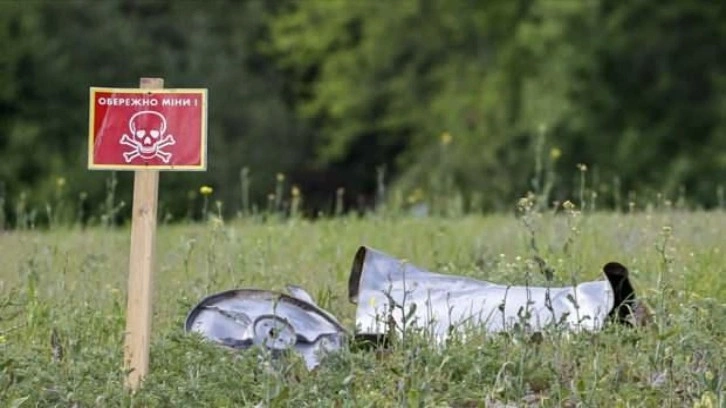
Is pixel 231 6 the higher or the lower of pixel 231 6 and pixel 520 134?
the higher

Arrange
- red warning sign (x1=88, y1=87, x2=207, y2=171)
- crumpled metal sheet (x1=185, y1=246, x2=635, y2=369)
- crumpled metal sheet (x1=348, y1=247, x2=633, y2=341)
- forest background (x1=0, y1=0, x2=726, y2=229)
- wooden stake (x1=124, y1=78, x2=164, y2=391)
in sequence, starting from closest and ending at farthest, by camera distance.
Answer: wooden stake (x1=124, y1=78, x2=164, y2=391)
red warning sign (x1=88, y1=87, x2=207, y2=171)
crumpled metal sheet (x1=185, y1=246, x2=635, y2=369)
crumpled metal sheet (x1=348, y1=247, x2=633, y2=341)
forest background (x1=0, y1=0, x2=726, y2=229)

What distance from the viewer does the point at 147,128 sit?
5.83m

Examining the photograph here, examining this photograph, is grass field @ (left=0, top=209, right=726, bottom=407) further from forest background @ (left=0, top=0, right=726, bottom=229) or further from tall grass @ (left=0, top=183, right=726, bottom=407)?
forest background @ (left=0, top=0, right=726, bottom=229)

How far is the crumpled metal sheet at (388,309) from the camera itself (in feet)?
20.1

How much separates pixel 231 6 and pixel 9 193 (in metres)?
8.21

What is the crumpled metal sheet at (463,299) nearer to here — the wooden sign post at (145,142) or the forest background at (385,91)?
the wooden sign post at (145,142)

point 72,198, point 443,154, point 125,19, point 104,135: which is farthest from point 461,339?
point 125,19

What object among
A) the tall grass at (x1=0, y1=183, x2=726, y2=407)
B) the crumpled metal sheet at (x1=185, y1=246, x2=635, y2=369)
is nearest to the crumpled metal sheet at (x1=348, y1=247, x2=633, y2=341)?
the crumpled metal sheet at (x1=185, y1=246, x2=635, y2=369)

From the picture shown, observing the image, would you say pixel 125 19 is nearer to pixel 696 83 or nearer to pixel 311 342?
pixel 696 83

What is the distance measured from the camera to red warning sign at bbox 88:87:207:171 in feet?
19.0

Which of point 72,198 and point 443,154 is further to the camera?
point 443,154

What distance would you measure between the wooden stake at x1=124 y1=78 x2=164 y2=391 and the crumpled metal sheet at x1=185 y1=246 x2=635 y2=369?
0.44 meters

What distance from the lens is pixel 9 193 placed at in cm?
2572

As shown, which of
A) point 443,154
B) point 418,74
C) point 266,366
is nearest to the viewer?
point 266,366
